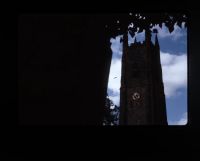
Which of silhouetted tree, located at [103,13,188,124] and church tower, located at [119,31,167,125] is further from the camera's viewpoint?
silhouetted tree, located at [103,13,188,124]

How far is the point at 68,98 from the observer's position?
2842 mm

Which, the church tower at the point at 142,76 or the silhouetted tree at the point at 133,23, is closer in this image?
the church tower at the point at 142,76

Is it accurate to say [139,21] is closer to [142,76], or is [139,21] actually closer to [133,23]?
[133,23]

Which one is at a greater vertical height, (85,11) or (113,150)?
(85,11)

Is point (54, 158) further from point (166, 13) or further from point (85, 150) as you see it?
point (166, 13)

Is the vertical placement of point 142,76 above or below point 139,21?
below

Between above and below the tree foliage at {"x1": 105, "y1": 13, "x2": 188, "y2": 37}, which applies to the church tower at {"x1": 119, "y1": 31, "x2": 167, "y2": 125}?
below

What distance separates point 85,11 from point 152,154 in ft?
3.54

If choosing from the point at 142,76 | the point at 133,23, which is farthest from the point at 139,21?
the point at 142,76

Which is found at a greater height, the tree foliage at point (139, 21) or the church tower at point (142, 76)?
the tree foliage at point (139, 21)

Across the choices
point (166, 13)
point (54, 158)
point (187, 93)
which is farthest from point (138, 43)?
point (54, 158)

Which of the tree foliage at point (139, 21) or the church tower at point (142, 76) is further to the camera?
the tree foliage at point (139, 21)

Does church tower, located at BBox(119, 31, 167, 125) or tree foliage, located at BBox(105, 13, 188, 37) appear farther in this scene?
tree foliage, located at BBox(105, 13, 188, 37)

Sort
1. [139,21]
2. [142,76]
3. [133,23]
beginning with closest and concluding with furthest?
[142,76]
[133,23]
[139,21]
